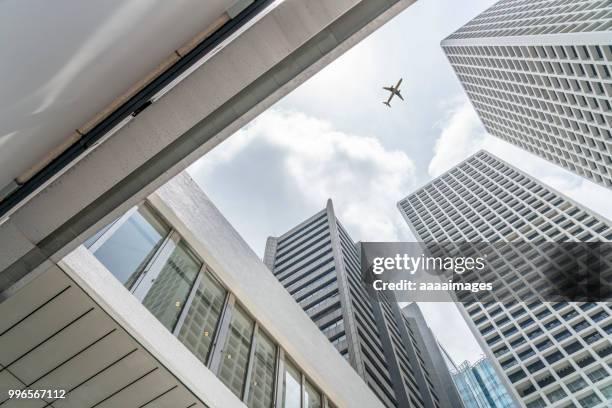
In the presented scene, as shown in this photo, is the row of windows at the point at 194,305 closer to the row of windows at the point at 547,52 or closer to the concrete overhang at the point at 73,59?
the concrete overhang at the point at 73,59

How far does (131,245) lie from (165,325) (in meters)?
1.59

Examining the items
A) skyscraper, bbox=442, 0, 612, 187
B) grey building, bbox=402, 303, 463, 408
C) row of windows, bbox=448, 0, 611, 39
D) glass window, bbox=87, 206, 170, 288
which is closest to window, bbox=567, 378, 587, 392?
grey building, bbox=402, 303, 463, 408

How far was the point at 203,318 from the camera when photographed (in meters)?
8.27

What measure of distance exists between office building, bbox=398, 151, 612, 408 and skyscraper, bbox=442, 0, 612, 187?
27.4 feet

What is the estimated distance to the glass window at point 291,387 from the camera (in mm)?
9955

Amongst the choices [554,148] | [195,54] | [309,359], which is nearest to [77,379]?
[195,54]

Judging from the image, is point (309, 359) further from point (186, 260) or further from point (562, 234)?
point (562, 234)

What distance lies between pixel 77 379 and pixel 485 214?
87.8m

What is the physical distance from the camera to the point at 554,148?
2921 inches

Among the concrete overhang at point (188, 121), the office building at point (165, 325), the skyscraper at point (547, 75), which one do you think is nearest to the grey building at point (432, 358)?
the skyscraper at point (547, 75)

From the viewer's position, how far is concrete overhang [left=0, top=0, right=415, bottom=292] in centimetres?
368

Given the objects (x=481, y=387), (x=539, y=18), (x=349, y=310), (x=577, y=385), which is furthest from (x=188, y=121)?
(x=481, y=387)

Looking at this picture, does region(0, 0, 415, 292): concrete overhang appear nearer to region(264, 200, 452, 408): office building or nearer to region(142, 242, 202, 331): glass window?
region(142, 242, 202, 331): glass window

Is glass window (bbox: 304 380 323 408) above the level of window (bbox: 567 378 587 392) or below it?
above
